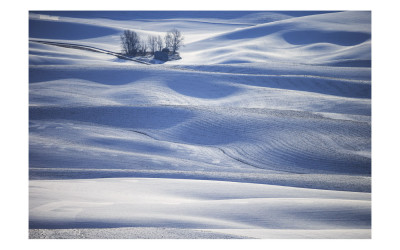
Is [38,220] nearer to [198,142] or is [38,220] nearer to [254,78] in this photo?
[198,142]

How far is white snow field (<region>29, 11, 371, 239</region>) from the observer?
3.63 m

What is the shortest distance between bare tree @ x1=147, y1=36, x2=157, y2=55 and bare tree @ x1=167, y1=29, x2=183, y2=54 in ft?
1.38

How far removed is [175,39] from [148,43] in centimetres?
84

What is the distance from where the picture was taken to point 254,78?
1016 centimetres

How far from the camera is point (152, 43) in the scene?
354 inches

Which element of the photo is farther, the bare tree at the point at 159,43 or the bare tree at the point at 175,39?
the bare tree at the point at 159,43

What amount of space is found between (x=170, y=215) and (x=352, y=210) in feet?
6.59

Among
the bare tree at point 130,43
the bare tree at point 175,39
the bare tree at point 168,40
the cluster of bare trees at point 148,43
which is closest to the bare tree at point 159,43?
the cluster of bare trees at point 148,43

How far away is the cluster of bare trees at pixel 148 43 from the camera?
8559 mm

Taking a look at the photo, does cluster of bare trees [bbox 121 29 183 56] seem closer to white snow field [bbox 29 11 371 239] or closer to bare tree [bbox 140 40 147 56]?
bare tree [bbox 140 40 147 56]

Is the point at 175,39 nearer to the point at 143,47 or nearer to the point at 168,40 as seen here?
the point at 168,40

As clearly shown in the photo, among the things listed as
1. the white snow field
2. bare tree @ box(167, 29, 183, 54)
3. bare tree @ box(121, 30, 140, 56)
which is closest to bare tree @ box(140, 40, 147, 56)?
bare tree @ box(121, 30, 140, 56)

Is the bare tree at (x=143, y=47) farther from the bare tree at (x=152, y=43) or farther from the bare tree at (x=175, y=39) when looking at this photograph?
the bare tree at (x=175, y=39)
